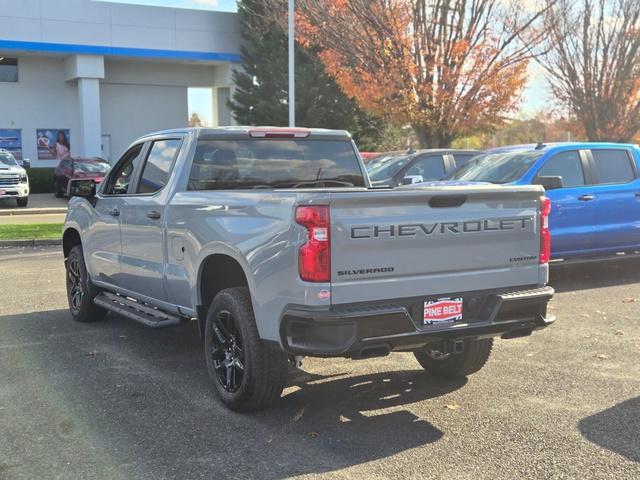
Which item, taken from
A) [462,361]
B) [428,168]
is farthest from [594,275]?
[462,361]

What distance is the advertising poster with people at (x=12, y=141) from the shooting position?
31828mm

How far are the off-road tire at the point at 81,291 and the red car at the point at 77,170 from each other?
55.8ft

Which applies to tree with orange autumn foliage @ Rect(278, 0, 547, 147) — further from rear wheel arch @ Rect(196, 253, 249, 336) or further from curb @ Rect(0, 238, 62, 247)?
rear wheel arch @ Rect(196, 253, 249, 336)

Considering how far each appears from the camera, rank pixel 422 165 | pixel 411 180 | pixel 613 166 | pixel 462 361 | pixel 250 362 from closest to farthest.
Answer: pixel 250 362 → pixel 462 361 → pixel 613 166 → pixel 411 180 → pixel 422 165

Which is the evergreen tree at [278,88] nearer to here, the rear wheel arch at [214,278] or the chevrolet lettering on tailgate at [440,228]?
the rear wheel arch at [214,278]

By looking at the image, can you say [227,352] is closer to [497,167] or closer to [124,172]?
[124,172]

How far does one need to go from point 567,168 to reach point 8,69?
2940cm

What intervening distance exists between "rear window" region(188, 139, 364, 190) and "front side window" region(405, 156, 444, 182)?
6.31 metres

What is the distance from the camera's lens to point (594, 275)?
9.95 metres

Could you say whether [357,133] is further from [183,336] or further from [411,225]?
[411,225]

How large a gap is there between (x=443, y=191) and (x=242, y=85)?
28001 mm

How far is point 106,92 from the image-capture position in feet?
111

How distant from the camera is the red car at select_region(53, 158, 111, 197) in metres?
24.5

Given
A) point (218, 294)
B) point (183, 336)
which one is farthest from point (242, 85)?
point (218, 294)
